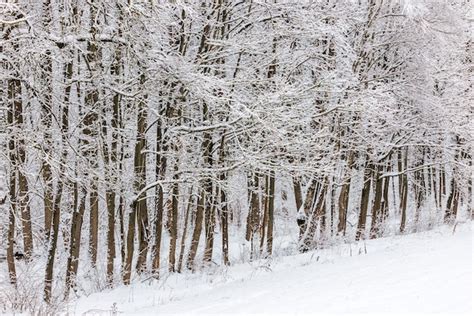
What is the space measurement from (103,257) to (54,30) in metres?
10.8

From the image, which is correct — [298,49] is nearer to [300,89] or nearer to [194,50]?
[300,89]

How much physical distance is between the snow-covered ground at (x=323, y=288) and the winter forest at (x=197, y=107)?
1059mm

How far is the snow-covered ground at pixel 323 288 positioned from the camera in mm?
5781

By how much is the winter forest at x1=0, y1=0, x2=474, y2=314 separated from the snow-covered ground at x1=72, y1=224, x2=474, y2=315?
1.06 meters

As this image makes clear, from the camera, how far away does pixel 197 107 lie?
12.2m

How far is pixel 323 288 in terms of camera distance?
23.8 feet

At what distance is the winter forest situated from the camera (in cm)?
878

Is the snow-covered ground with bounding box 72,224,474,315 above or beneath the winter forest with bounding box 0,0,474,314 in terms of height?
beneath

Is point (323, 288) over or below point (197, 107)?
below

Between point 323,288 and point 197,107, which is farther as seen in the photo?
point 197,107

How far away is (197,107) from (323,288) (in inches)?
255

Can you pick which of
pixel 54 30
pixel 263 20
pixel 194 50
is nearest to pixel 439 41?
pixel 263 20

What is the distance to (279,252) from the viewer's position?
47.1 feet

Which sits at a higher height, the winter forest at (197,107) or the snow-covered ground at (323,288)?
the winter forest at (197,107)
